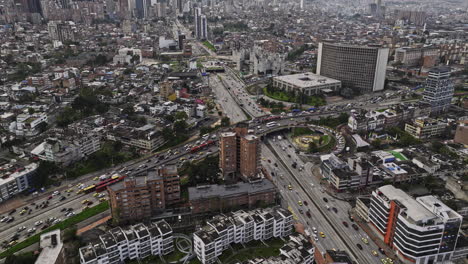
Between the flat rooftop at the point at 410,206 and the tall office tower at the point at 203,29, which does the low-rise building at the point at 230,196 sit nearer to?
the flat rooftop at the point at 410,206

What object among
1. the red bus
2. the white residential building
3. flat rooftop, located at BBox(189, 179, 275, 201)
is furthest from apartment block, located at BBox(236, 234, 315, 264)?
the white residential building

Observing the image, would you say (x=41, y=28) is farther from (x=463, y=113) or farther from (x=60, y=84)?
(x=463, y=113)

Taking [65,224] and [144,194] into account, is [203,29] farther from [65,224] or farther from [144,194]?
[65,224]

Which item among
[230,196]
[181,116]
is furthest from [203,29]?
[230,196]

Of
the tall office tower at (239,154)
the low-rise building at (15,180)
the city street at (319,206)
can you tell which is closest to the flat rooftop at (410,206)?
the city street at (319,206)

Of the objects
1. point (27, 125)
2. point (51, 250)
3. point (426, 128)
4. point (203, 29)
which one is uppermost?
point (203, 29)

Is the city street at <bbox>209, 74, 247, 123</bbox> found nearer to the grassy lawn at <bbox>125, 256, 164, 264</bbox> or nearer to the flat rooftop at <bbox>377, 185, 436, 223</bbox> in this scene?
the flat rooftop at <bbox>377, 185, 436, 223</bbox>

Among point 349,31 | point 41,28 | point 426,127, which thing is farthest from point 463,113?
point 41,28
